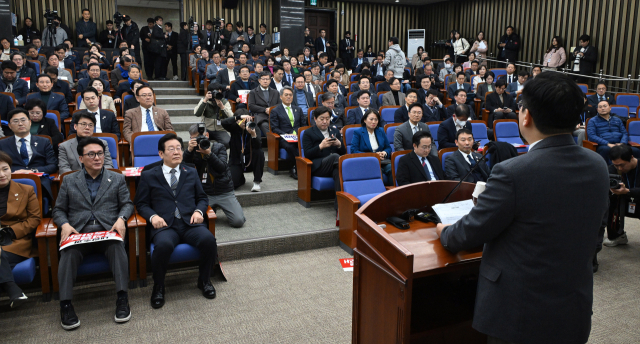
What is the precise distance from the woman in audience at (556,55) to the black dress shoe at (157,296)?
9396 millimetres

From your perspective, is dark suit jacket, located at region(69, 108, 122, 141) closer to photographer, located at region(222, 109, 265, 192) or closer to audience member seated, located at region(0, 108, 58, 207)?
audience member seated, located at region(0, 108, 58, 207)

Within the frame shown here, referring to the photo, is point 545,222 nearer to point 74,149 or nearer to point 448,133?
point 74,149

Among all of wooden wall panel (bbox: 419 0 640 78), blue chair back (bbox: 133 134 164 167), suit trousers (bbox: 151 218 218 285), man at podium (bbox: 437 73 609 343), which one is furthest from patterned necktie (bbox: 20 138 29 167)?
wooden wall panel (bbox: 419 0 640 78)

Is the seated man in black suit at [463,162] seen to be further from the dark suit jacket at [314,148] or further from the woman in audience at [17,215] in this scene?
the woman in audience at [17,215]

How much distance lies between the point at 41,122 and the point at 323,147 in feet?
8.58

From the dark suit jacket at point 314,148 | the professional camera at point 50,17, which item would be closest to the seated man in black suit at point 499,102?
the dark suit jacket at point 314,148

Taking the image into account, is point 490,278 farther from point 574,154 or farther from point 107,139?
point 107,139

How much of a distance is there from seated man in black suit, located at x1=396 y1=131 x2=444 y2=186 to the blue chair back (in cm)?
210

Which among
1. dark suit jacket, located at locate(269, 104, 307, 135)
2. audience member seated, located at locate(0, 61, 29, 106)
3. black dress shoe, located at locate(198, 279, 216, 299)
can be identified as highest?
audience member seated, located at locate(0, 61, 29, 106)

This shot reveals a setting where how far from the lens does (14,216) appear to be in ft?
8.88

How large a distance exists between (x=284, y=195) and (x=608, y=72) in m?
8.07

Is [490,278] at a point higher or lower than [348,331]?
higher

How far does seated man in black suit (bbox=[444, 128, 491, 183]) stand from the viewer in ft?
12.4

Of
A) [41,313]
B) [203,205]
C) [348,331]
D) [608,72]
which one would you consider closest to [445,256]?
[348,331]
